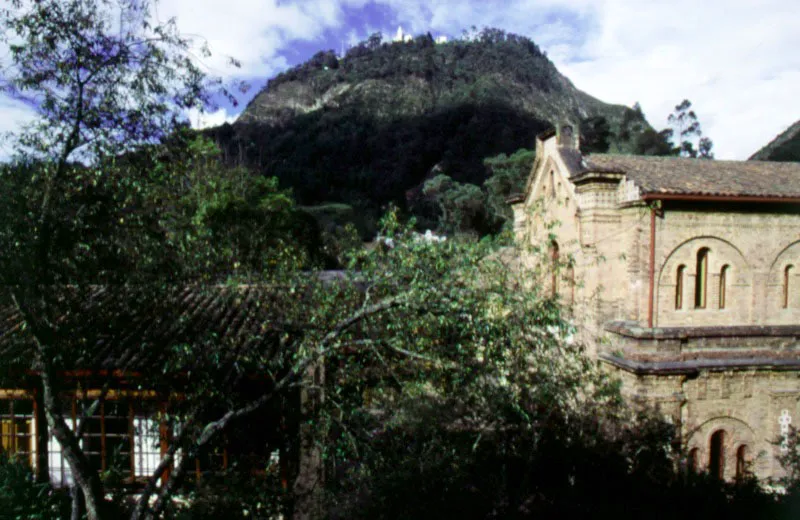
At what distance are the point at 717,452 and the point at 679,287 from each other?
3.94 metres

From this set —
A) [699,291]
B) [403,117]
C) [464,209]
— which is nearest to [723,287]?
[699,291]

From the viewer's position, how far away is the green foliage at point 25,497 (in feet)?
26.6

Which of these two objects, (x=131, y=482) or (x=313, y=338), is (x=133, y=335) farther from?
(x=131, y=482)

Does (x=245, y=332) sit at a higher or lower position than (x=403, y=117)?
lower

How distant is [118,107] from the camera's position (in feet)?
18.5

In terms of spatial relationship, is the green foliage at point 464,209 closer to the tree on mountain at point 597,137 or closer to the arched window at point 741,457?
the tree on mountain at point 597,137

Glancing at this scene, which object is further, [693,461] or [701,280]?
[701,280]

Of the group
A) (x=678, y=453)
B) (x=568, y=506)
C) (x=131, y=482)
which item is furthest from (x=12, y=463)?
(x=678, y=453)

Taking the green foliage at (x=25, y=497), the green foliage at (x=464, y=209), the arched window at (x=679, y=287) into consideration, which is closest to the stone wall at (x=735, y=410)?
the arched window at (x=679, y=287)

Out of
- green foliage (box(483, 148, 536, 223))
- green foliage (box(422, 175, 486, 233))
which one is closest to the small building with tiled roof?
green foliage (box(483, 148, 536, 223))

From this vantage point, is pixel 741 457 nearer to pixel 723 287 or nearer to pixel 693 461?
pixel 693 461

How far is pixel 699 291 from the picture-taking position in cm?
1340

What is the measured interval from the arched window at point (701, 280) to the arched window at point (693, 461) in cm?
367

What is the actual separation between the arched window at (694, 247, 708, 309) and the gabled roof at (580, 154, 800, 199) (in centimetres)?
170
